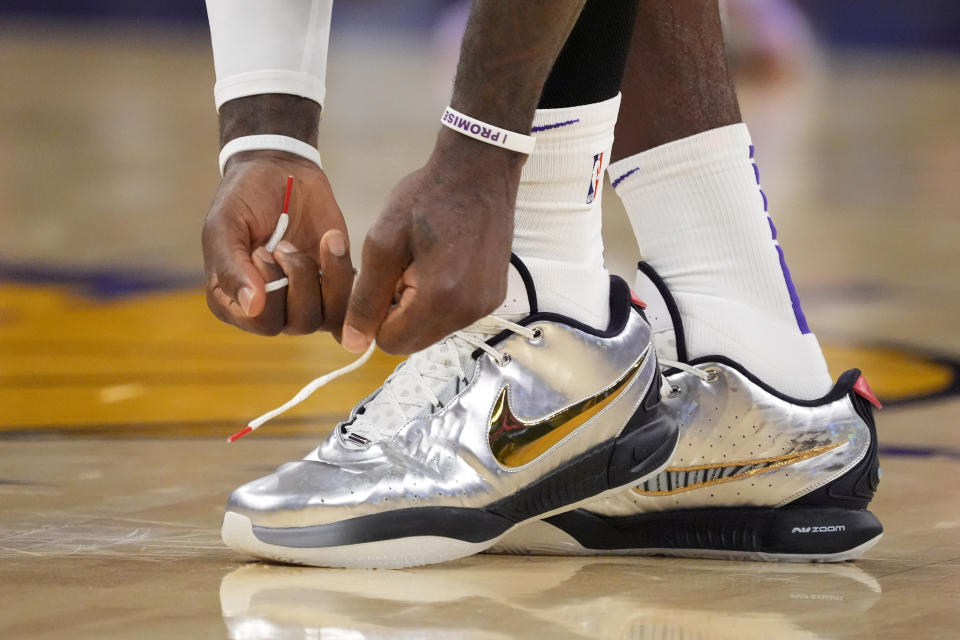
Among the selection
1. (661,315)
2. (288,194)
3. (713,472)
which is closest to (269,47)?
(288,194)

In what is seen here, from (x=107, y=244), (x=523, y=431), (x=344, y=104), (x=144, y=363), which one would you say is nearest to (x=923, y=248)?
(x=107, y=244)

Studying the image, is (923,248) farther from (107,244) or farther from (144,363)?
(144,363)

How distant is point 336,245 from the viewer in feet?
2.99

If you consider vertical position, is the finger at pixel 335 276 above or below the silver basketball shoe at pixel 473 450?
above

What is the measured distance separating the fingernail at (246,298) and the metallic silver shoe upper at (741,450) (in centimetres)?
38

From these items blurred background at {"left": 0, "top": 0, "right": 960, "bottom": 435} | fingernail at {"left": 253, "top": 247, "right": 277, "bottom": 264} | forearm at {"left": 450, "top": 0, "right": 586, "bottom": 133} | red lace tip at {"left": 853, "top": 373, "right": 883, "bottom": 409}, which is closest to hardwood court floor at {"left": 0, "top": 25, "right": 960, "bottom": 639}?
blurred background at {"left": 0, "top": 0, "right": 960, "bottom": 435}

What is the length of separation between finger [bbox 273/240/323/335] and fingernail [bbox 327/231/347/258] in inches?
→ 1.3

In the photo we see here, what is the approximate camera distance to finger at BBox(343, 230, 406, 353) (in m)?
0.85

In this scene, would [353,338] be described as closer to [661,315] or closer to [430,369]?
[430,369]

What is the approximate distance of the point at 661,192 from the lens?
3.91 feet

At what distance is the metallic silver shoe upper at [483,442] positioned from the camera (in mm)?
983

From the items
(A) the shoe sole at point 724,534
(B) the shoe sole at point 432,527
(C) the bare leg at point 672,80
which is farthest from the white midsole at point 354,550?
(C) the bare leg at point 672,80

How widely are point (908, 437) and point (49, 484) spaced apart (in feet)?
3.06

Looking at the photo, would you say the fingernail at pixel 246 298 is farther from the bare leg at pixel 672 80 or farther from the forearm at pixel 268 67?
the bare leg at pixel 672 80
